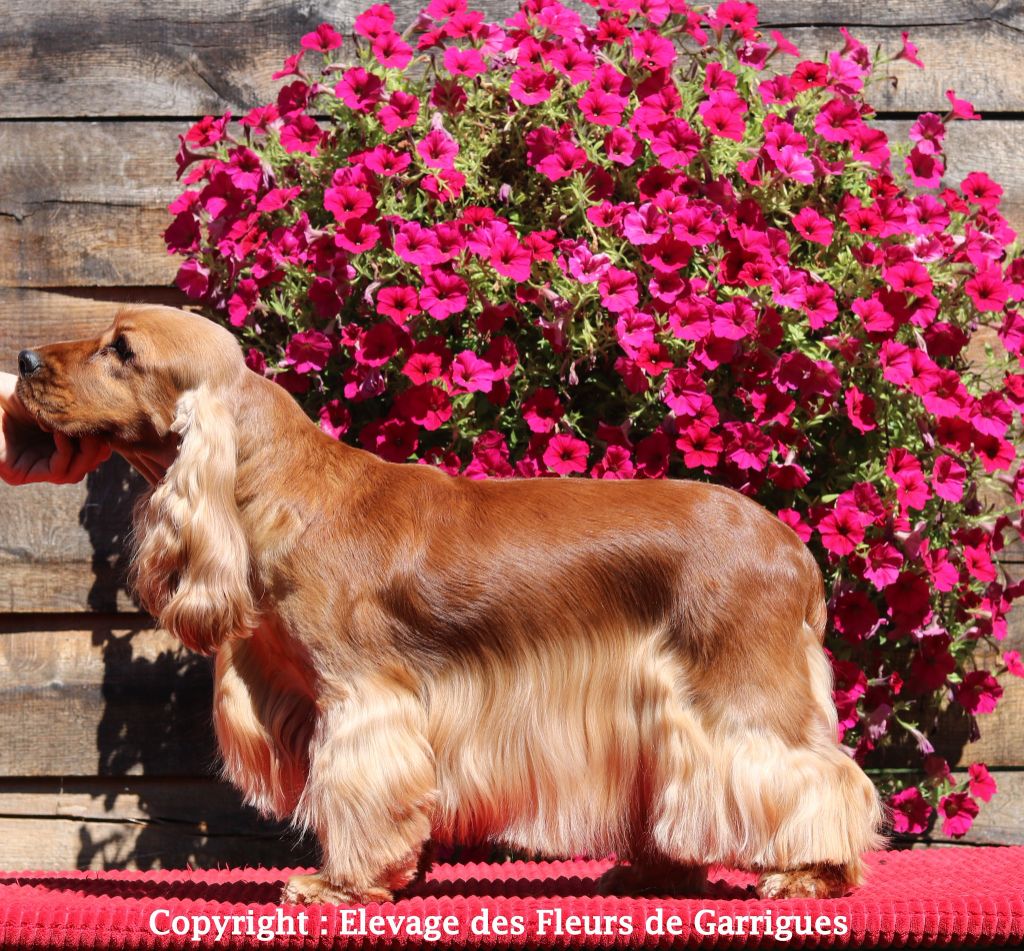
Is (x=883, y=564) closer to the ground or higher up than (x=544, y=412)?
closer to the ground

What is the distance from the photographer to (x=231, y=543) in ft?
9.34

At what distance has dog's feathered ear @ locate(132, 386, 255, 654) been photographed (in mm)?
2807

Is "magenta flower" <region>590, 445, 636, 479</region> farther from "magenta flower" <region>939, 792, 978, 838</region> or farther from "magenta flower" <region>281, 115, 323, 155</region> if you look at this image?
"magenta flower" <region>939, 792, 978, 838</region>

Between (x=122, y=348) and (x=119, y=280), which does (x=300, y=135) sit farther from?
(x=122, y=348)

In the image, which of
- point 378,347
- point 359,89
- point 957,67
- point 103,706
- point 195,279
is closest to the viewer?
point 378,347

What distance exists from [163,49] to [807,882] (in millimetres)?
3348

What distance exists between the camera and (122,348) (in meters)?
2.97

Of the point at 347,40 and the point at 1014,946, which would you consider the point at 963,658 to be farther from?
the point at 347,40

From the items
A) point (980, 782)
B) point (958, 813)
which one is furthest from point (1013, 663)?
point (958, 813)

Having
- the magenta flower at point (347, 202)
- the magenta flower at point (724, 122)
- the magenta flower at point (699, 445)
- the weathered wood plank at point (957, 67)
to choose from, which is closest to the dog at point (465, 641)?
the magenta flower at point (699, 445)

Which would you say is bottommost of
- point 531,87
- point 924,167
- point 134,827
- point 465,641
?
point 134,827

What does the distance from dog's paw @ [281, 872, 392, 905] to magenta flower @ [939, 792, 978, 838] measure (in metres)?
2.07

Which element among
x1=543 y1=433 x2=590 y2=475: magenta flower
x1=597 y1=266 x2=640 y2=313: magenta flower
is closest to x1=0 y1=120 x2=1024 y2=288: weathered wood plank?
x1=597 y1=266 x2=640 y2=313: magenta flower

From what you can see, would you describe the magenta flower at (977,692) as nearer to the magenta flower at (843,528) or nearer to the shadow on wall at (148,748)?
the magenta flower at (843,528)
